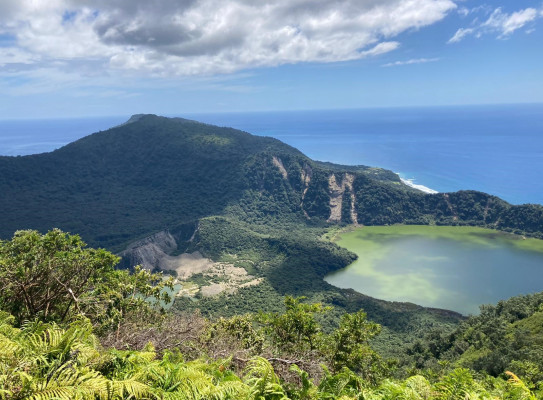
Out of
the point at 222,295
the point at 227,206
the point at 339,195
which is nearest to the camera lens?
the point at 222,295

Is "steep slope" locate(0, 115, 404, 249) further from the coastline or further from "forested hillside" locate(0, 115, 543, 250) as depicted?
the coastline

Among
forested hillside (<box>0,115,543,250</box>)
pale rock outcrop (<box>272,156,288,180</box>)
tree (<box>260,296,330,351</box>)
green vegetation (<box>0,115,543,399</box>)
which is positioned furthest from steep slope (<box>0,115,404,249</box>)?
tree (<box>260,296,330,351</box>)

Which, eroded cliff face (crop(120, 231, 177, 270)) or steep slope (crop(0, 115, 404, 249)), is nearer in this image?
eroded cliff face (crop(120, 231, 177, 270))

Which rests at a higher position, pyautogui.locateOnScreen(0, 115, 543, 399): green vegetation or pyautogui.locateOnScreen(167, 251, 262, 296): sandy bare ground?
pyautogui.locateOnScreen(0, 115, 543, 399): green vegetation

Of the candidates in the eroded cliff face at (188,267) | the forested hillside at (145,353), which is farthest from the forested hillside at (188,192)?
the forested hillside at (145,353)

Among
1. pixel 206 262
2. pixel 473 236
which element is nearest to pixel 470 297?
pixel 473 236


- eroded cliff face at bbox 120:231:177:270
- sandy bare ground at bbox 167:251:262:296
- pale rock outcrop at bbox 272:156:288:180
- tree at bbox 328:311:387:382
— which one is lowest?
sandy bare ground at bbox 167:251:262:296

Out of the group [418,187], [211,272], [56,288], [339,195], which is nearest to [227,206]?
[339,195]

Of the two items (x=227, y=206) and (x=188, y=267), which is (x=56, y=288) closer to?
(x=188, y=267)

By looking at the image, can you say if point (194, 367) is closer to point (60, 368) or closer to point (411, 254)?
point (60, 368)
